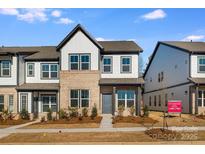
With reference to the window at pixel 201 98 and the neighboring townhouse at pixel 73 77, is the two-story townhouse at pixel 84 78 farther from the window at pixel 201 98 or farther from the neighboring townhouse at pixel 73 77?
the window at pixel 201 98

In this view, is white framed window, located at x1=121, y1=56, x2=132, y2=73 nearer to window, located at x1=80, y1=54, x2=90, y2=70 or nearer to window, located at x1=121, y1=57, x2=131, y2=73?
window, located at x1=121, y1=57, x2=131, y2=73

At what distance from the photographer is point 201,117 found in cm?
2852

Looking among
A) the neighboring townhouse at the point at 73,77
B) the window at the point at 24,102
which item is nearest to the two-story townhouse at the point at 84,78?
the neighboring townhouse at the point at 73,77

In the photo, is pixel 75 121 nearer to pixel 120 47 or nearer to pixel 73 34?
pixel 73 34

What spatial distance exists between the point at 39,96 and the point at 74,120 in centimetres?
787

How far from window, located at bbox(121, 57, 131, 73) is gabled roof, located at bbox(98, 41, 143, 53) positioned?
783mm

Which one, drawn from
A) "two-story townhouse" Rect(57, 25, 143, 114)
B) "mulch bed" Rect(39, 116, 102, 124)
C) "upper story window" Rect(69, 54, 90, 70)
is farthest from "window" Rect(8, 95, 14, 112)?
"mulch bed" Rect(39, 116, 102, 124)

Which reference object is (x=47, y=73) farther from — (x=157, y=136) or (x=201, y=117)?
(x=157, y=136)

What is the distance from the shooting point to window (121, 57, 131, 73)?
1267 inches

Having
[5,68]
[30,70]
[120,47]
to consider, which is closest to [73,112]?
[30,70]

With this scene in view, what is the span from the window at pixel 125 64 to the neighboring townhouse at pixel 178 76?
5.34 metres

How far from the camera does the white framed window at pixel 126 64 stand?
106 ft

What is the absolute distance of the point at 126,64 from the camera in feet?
106

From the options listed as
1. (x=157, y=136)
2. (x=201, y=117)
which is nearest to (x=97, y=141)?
(x=157, y=136)
